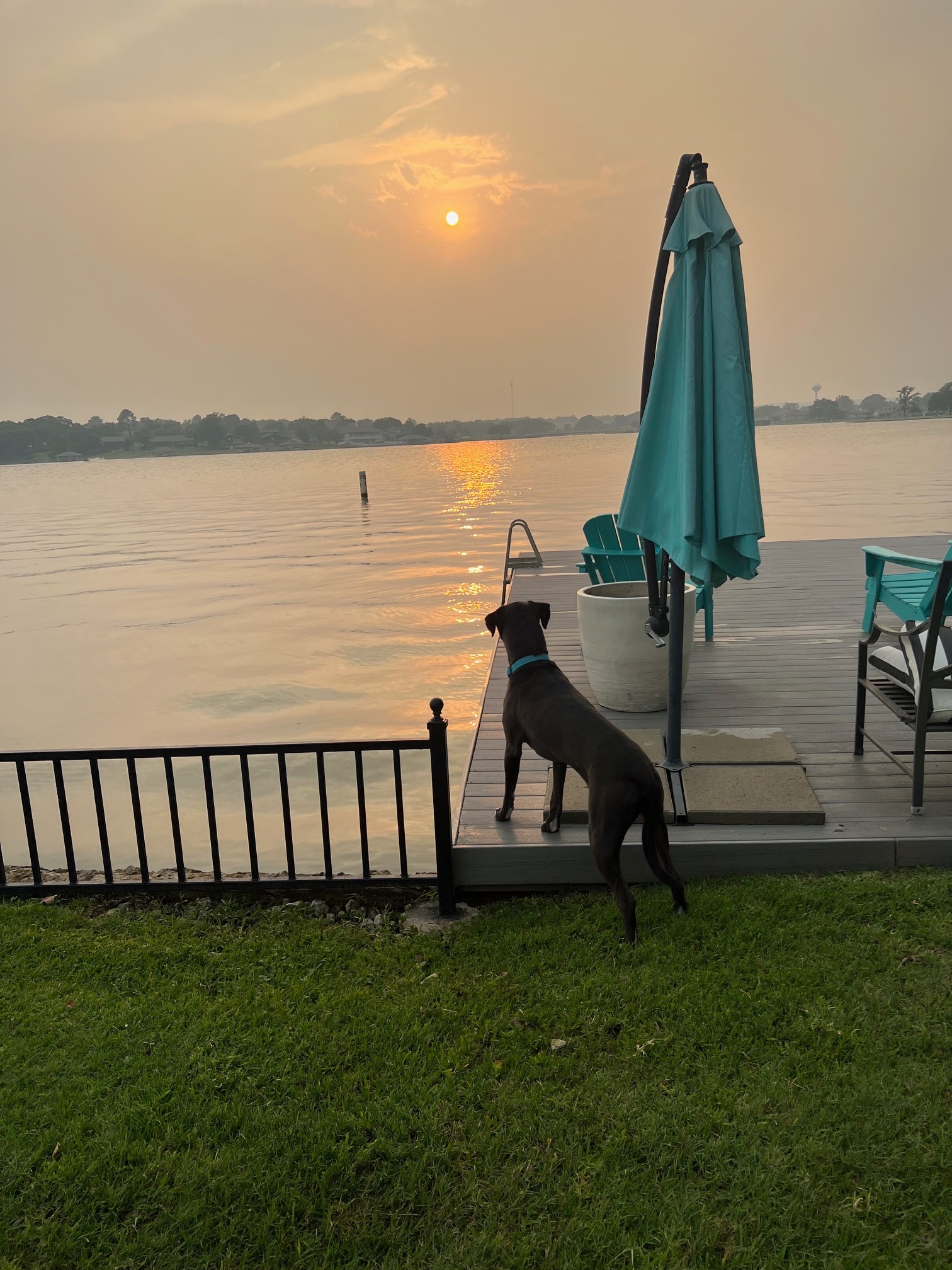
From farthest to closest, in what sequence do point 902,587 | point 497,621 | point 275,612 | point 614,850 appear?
point 275,612, point 902,587, point 497,621, point 614,850

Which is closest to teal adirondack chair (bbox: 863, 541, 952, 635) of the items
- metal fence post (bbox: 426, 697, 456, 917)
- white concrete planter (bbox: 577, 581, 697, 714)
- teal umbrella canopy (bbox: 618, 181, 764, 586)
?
teal umbrella canopy (bbox: 618, 181, 764, 586)

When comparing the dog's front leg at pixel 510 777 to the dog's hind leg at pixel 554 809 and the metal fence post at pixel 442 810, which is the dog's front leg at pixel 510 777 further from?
the metal fence post at pixel 442 810

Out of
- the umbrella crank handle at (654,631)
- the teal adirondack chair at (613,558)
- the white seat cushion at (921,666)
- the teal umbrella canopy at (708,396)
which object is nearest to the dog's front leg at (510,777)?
the umbrella crank handle at (654,631)

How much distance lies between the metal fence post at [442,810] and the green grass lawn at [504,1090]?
228mm

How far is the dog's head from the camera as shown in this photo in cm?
349

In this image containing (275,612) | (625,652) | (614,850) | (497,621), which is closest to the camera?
(614,850)

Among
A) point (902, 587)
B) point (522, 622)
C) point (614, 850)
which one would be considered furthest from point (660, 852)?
point (902, 587)

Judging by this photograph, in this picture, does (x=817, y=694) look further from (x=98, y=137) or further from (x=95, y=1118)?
(x=98, y=137)

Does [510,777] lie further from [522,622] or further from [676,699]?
[676,699]

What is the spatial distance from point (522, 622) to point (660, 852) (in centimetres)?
115

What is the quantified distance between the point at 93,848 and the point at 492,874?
146 inches

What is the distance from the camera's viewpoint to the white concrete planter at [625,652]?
474 centimetres

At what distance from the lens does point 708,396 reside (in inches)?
129

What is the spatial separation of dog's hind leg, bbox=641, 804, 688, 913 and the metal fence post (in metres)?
0.78
